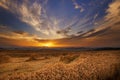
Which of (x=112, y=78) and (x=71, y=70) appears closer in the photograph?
(x=71, y=70)

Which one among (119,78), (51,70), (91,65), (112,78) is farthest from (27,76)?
(119,78)

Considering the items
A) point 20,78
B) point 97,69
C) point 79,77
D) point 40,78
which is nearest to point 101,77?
point 97,69

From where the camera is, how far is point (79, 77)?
10.7m

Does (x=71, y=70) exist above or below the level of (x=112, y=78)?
above

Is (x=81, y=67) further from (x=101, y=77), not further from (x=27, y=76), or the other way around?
(x=27, y=76)

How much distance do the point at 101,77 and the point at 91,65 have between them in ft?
4.29

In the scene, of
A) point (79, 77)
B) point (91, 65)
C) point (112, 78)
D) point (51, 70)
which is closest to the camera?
point (51, 70)

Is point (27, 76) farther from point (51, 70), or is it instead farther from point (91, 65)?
point (91, 65)

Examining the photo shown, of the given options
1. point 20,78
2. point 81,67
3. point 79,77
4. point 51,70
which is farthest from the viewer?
point 81,67

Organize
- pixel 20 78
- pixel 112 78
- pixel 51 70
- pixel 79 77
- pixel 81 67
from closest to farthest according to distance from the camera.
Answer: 1. pixel 20 78
2. pixel 51 70
3. pixel 79 77
4. pixel 81 67
5. pixel 112 78

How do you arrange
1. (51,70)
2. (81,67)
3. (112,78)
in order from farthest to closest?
(112,78), (81,67), (51,70)

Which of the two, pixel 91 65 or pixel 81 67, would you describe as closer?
pixel 81 67

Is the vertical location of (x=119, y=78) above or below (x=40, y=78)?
below

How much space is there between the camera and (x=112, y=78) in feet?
50.6
